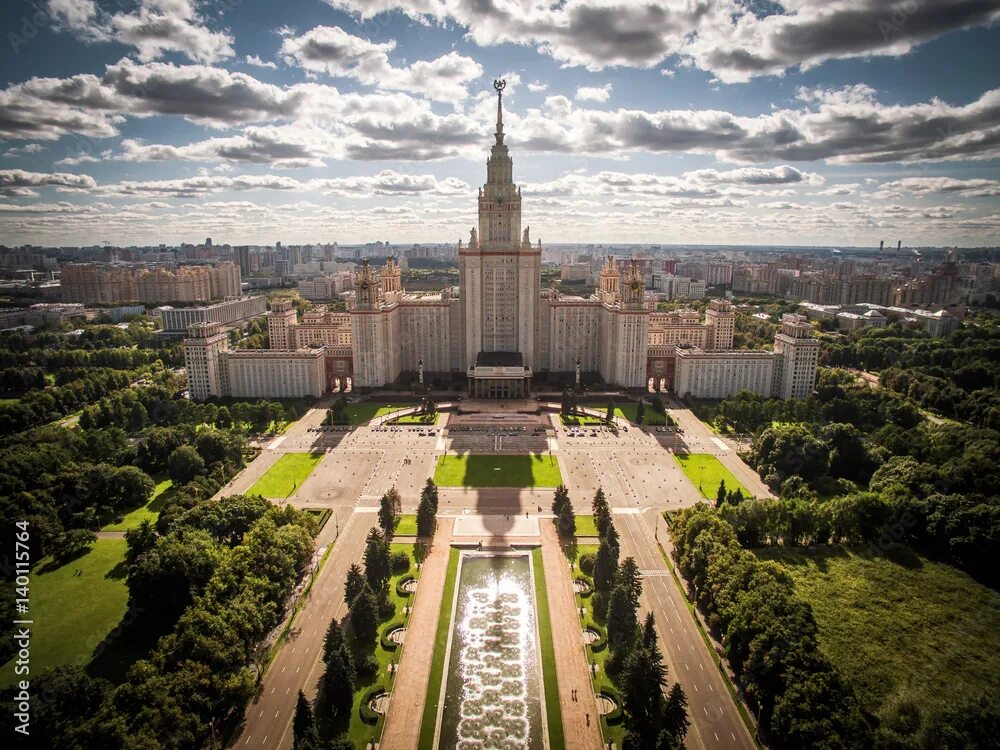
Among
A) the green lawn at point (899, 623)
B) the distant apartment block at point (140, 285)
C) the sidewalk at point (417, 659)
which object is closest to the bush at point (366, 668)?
the sidewalk at point (417, 659)

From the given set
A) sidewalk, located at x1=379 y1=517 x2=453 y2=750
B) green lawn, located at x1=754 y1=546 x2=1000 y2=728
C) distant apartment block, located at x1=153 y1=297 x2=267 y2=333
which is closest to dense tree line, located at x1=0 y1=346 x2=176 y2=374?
distant apartment block, located at x1=153 y1=297 x2=267 y2=333

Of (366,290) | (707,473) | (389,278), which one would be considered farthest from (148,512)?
(389,278)

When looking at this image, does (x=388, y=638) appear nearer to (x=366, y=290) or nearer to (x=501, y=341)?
(x=366, y=290)

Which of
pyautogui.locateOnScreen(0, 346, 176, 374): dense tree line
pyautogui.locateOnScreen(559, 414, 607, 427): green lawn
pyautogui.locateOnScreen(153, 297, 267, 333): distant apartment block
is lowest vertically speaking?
pyautogui.locateOnScreen(559, 414, 607, 427): green lawn

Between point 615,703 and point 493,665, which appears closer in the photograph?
point 615,703

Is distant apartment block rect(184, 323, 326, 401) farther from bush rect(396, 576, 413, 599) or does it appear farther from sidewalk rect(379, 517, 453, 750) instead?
bush rect(396, 576, 413, 599)

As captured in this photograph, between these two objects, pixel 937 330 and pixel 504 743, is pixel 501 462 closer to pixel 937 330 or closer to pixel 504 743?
pixel 504 743
